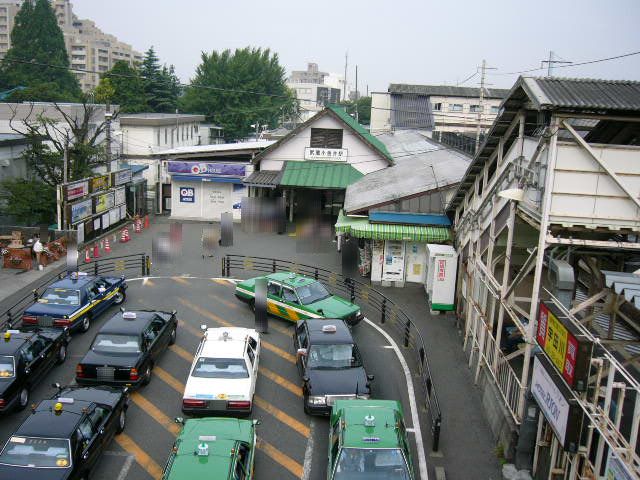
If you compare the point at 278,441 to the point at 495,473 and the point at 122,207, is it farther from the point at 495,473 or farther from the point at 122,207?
the point at 122,207

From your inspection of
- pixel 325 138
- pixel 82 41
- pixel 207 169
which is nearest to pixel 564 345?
pixel 325 138

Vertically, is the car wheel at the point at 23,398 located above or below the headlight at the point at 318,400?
below

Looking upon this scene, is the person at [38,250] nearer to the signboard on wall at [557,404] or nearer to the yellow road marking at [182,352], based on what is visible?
the yellow road marking at [182,352]

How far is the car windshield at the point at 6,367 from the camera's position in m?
13.1

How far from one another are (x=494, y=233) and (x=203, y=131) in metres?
56.2

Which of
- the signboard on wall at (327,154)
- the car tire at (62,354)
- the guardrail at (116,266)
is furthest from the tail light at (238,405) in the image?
the signboard on wall at (327,154)

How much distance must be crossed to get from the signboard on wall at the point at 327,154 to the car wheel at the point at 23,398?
23727mm

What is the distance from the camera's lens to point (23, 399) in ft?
44.3

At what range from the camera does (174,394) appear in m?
14.6

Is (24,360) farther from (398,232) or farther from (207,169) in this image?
(207,169)

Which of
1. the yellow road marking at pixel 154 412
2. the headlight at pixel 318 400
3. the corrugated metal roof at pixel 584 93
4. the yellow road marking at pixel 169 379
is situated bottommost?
the yellow road marking at pixel 154 412

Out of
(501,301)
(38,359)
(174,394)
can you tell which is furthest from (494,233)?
(38,359)

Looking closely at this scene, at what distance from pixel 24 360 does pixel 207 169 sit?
22541mm

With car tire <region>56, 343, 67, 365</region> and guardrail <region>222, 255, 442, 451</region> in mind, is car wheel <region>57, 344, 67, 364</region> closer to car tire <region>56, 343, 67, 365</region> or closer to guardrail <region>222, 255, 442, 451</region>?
car tire <region>56, 343, 67, 365</region>
